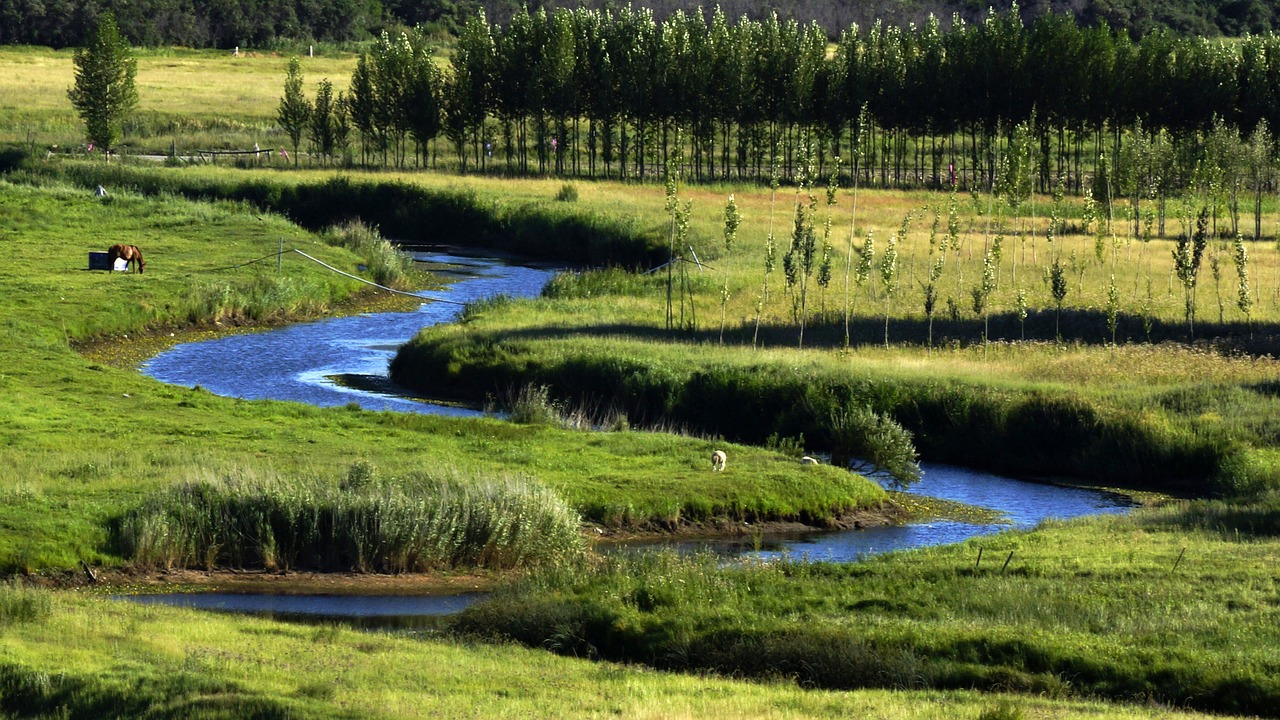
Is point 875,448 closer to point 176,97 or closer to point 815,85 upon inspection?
point 815,85

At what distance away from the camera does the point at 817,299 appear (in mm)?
51781

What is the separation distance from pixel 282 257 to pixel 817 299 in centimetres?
2287

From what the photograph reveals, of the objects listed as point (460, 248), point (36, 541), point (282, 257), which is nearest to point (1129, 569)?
point (36, 541)

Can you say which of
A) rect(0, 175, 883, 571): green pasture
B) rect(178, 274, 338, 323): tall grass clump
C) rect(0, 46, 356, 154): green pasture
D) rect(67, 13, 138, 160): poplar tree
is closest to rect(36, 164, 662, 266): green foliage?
rect(67, 13, 138, 160): poplar tree

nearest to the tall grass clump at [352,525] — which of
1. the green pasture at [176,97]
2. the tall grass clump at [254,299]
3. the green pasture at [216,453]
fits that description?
the green pasture at [216,453]

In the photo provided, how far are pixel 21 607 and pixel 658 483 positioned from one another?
1442 cm

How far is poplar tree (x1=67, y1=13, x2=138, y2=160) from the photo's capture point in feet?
299

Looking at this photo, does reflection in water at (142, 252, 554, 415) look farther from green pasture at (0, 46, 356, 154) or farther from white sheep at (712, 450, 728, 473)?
green pasture at (0, 46, 356, 154)

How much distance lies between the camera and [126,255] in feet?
181

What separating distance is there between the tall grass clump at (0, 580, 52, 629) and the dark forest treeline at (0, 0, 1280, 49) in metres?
132

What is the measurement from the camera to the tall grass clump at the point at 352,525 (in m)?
25.0

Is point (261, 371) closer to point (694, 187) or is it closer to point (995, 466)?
point (995, 466)

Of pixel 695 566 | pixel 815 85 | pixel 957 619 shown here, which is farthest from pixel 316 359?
pixel 815 85

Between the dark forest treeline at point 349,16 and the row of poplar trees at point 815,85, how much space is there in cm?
4579
